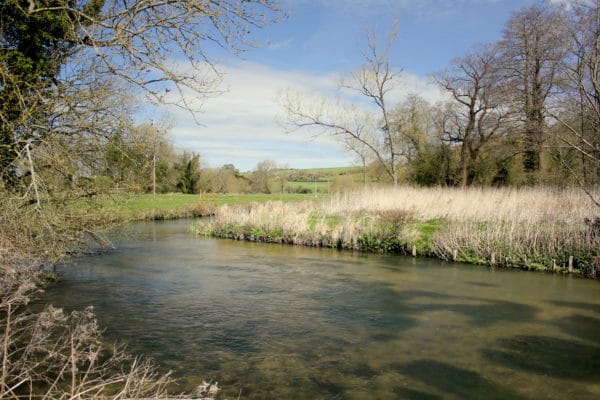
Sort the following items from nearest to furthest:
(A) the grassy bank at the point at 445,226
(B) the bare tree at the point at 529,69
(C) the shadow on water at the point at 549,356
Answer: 1. (C) the shadow on water at the point at 549,356
2. (A) the grassy bank at the point at 445,226
3. (B) the bare tree at the point at 529,69

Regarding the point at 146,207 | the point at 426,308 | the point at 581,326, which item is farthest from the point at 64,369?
the point at 146,207

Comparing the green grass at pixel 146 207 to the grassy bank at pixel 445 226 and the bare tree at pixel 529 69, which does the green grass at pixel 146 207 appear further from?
the bare tree at pixel 529 69

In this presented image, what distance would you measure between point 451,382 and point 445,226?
38.5 feet

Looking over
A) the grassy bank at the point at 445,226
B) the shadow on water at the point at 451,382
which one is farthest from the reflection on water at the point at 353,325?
the grassy bank at the point at 445,226

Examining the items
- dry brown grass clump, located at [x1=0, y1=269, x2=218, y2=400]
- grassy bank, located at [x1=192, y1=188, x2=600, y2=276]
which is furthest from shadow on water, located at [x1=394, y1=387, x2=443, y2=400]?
grassy bank, located at [x1=192, y1=188, x2=600, y2=276]

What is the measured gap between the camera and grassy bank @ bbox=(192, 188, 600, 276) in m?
13.5

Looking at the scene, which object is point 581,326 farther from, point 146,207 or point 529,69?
point 146,207

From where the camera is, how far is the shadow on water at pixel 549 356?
643cm

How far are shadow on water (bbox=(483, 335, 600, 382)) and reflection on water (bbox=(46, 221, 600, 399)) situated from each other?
0.03 m

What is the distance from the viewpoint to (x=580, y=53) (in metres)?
11.9

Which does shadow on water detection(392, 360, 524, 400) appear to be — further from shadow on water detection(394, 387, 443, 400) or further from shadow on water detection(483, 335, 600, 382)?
shadow on water detection(483, 335, 600, 382)

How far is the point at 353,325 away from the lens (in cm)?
851

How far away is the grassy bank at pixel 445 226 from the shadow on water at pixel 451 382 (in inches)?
318

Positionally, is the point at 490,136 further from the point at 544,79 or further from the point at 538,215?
the point at 538,215
